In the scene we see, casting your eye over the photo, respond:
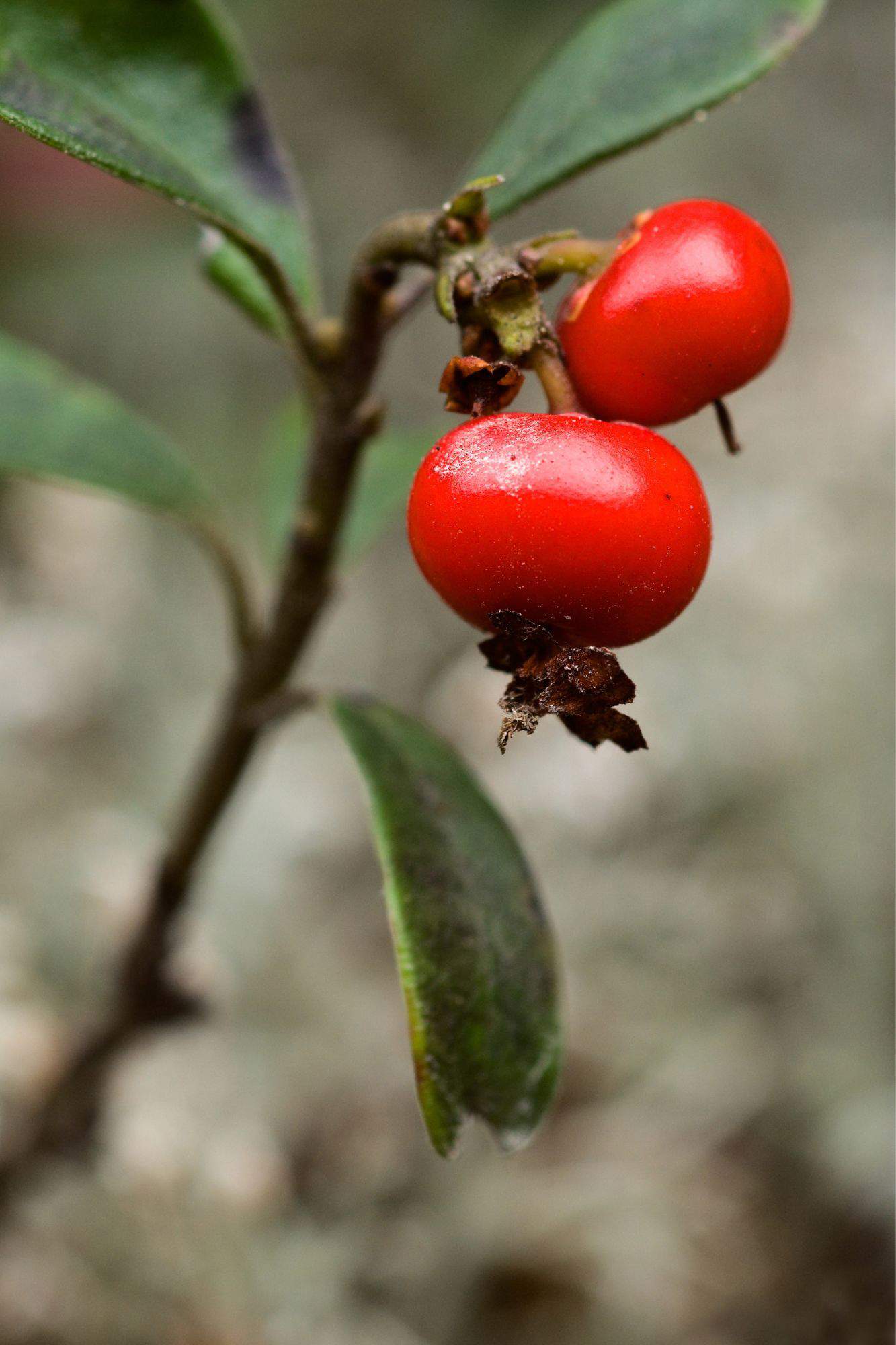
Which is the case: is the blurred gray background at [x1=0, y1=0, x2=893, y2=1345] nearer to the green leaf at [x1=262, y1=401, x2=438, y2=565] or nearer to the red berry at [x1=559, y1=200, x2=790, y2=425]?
the green leaf at [x1=262, y1=401, x2=438, y2=565]

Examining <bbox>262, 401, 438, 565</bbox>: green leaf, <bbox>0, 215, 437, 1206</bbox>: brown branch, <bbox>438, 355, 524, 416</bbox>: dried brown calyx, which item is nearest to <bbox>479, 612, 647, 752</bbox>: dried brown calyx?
<bbox>438, 355, 524, 416</bbox>: dried brown calyx

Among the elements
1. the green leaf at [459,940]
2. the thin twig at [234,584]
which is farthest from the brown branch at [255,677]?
the green leaf at [459,940]

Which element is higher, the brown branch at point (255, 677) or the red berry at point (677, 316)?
the red berry at point (677, 316)

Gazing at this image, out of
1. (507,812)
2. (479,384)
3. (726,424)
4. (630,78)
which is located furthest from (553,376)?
(507,812)

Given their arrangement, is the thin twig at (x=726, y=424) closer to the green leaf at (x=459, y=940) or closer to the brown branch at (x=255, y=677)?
the brown branch at (x=255, y=677)

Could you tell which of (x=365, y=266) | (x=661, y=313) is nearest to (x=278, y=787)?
(x=365, y=266)

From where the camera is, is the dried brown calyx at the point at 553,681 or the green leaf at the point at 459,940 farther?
the green leaf at the point at 459,940

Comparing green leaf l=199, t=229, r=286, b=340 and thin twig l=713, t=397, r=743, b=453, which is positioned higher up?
green leaf l=199, t=229, r=286, b=340

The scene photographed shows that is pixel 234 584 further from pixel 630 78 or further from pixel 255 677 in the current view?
pixel 630 78
